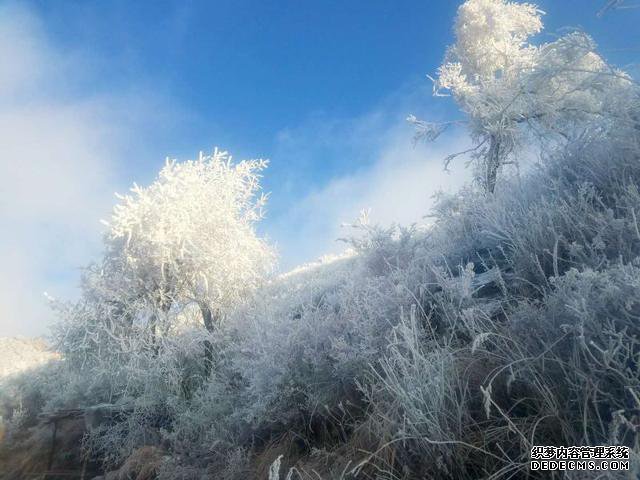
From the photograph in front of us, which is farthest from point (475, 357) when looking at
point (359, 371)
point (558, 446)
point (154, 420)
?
point (154, 420)

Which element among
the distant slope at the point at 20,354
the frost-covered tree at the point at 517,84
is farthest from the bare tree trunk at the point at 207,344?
the distant slope at the point at 20,354

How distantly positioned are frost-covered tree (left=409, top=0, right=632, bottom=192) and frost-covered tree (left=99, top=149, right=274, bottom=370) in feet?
21.8

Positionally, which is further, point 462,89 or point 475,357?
point 462,89

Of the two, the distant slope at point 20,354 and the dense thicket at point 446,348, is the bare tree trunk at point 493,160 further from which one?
the distant slope at point 20,354

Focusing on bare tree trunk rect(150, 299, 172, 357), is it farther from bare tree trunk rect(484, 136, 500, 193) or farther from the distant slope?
bare tree trunk rect(484, 136, 500, 193)

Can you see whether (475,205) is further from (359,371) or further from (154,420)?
(154,420)

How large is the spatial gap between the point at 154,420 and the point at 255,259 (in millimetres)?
5104

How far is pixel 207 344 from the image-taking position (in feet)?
31.9

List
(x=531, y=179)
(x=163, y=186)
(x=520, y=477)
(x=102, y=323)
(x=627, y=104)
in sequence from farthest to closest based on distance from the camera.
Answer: (x=163, y=186) → (x=102, y=323) → (x=531, y=179) → (x=627, y=104) → (x=520, y=477)

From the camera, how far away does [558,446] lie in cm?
247

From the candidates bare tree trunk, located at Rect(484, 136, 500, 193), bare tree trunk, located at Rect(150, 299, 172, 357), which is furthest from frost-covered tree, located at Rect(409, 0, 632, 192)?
bare tree trunk, located at Rect(150, 299, 172, 357)

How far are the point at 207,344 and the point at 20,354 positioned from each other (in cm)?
1788

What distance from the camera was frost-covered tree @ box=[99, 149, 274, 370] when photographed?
33.3 feet

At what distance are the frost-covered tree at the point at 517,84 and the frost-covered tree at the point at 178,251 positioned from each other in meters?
6.64
